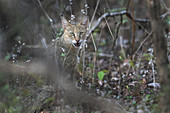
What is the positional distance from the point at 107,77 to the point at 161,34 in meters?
2.63

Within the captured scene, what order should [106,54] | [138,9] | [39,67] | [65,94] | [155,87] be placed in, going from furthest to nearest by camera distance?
[138,9] → [106,54] → [155,87] → [65,94] → [39,67]

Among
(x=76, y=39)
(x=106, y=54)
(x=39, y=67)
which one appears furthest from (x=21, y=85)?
(x=106, y=54)

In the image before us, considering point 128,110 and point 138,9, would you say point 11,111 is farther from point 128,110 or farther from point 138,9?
point 138,9

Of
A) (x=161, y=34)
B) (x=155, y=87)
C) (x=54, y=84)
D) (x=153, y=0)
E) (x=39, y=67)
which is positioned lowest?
(x=155, y=87)

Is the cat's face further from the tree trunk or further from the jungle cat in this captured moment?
the tree trunk

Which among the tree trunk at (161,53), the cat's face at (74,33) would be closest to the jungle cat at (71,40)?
the cat's face at (74,33)

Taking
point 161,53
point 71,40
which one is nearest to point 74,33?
point 71,40

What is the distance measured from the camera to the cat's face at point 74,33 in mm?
4309

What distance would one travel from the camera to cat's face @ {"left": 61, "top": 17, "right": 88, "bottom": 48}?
14.1 ft

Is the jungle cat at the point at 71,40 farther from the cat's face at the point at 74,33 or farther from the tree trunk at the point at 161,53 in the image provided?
the tree trunk at the point at 161,53

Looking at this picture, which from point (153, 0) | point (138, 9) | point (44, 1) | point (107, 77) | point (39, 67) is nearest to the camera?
point (153, 0)

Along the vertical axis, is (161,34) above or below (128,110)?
above

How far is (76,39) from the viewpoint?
4.30 m

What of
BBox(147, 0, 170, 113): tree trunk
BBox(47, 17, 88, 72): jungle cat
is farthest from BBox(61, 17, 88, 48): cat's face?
BBox(147, 0, 170, 113): tree trunk
